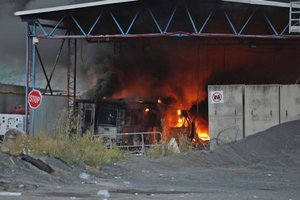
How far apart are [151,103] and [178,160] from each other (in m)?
11.4

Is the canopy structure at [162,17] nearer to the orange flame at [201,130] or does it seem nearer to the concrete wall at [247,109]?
the concrete wall at [247,109]

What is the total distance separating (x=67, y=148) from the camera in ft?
55.5

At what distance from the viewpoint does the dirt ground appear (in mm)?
11938

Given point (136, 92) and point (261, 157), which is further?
point (136, 92)

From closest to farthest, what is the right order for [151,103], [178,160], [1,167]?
[1,167], [178,160], [151,103]

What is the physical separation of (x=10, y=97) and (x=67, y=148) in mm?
20146

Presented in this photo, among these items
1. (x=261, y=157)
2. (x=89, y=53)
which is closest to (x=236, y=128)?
(x=261, y=157)

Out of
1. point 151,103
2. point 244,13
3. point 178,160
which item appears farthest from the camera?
point 151,103

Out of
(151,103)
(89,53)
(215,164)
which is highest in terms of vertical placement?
(89,53)

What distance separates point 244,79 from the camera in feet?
117

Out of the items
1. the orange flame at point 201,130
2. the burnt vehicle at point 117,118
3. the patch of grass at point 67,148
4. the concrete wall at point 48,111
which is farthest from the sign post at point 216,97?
Answer: the concrete wall at point 48,111

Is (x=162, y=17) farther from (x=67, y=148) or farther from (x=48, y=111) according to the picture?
(x=67, y=148)

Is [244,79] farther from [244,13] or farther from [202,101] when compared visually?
[244,13]

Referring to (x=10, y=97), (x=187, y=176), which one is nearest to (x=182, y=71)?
(x=10, y=97)
